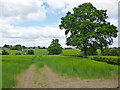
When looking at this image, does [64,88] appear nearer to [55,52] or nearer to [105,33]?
[105,33]

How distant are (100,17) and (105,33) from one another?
6.72m

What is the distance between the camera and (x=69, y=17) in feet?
105

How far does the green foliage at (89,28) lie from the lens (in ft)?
89.2

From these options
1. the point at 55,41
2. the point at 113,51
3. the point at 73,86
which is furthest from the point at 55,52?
the point at 73,86

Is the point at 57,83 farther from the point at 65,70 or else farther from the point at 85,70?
the point at 85,70

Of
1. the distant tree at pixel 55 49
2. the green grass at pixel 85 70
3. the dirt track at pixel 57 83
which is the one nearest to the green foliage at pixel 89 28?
the green grass at pixel 85 70

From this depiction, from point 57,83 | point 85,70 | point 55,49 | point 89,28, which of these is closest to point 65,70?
point 85,70

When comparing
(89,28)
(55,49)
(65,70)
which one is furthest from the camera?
(55,49)

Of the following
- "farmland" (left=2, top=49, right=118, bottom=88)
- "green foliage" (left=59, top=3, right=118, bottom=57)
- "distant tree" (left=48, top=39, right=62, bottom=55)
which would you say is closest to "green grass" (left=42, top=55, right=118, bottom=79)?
"farmland" (left=2, top=49, right=118, bottom=88)

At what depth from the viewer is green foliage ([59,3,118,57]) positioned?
2720 centimetres

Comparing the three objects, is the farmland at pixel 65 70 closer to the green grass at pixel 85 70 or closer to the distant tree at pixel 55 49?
the green grass at pixel 85 70

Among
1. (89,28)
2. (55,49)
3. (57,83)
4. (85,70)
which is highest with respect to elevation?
(89,28)

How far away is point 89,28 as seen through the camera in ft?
96.3

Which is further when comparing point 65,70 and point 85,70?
point 85,70
